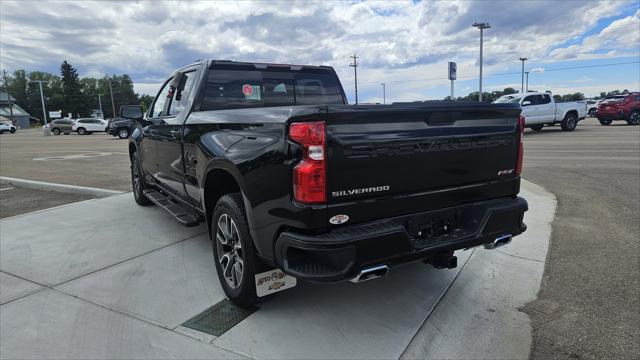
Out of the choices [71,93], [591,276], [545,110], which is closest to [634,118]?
[545,110]

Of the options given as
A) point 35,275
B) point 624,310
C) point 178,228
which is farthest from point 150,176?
point 624,310

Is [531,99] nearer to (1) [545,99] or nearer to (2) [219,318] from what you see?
(1) [545,99]

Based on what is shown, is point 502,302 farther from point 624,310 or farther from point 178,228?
point 178,228

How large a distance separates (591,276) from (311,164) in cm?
296

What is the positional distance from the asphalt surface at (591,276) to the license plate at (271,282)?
5.54 feet

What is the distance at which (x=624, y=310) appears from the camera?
3223mm

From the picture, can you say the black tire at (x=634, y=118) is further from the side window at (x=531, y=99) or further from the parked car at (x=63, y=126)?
the parked car at (x=63, y=126)

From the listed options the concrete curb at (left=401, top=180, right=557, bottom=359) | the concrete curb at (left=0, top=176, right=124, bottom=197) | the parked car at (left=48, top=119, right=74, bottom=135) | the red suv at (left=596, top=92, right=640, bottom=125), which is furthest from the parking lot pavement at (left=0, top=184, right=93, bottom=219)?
the parked car at (left=48, top=119, right=74, bottom=135)

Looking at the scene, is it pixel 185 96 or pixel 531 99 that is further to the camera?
pixel 531 99

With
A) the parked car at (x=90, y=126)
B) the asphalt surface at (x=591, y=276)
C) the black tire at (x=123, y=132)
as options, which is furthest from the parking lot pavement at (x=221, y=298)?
the parked car at (x=90, y=126)

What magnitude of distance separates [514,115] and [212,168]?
2.36 meters

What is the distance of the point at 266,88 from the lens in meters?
4.57

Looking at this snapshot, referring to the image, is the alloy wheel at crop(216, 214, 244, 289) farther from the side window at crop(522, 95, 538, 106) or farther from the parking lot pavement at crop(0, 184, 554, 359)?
the side window at crop(522, 95, 538, 106)

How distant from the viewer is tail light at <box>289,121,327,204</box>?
7.93 feet
